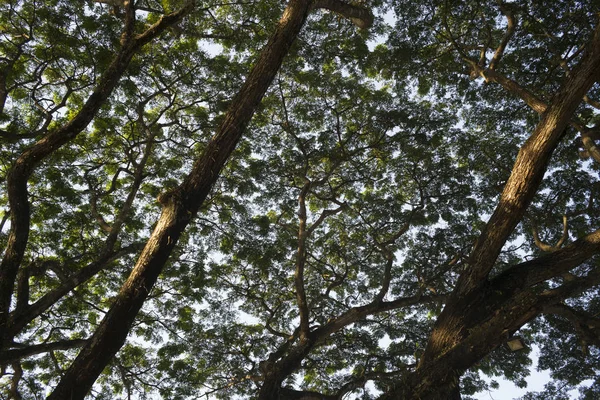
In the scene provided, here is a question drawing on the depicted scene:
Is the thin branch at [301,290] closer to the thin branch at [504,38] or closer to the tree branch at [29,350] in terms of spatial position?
the tree branch at [29,350]

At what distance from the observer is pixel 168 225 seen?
4500 mm

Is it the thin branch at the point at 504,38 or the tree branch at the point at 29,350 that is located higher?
the thin branch at the point at 504,38

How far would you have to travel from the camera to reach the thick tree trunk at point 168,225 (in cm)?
409

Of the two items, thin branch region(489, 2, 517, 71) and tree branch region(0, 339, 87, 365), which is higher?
thin branch region(489, 2, 517, 71)

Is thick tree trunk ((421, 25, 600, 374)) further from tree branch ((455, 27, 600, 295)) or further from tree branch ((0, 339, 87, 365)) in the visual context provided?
tree branch ((0, 339, 87, 365))

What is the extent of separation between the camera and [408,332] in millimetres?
9352

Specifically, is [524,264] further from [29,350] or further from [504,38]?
[29,350]

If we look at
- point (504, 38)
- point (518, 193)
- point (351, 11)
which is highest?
point (351, 11)

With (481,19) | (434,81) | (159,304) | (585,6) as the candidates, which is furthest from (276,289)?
(585,6)

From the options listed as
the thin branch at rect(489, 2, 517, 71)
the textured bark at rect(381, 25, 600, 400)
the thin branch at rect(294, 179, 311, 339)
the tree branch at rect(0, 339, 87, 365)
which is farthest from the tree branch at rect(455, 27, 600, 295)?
the tree branch at rect(0, 339, 87, 365)

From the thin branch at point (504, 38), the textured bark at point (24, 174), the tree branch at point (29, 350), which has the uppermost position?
the thin branch at point (504, 38)

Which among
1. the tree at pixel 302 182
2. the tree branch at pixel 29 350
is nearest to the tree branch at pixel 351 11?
the tree at pixel 302 182

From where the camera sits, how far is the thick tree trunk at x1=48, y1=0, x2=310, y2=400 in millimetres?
4086

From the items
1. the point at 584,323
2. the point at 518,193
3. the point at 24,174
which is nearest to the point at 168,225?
the point at 24,174
